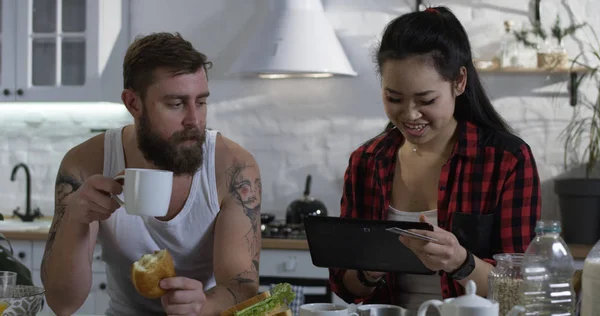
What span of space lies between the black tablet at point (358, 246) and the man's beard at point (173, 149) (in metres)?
0.43

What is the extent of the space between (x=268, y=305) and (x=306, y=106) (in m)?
2.72

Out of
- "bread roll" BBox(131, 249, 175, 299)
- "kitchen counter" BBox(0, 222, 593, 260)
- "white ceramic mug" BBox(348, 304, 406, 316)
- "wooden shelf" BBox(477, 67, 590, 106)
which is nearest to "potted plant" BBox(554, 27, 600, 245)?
"wooden shelf" BBox(477, 67, 590, 106)

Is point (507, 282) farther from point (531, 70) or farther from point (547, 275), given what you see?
point (531, 70)

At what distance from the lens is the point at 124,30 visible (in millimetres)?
4332

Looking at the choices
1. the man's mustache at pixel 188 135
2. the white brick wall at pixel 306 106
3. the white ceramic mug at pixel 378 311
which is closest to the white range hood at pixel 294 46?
the white brick wall at pixel 306 106

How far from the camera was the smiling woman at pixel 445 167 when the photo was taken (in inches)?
81.3

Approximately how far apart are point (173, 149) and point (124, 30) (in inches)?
94.3

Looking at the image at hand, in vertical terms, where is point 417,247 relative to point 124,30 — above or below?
below

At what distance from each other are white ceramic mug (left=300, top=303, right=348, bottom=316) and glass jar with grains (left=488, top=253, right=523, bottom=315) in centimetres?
31

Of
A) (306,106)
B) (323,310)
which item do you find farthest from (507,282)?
(306,106)

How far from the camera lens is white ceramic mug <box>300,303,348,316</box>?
1.58 metres

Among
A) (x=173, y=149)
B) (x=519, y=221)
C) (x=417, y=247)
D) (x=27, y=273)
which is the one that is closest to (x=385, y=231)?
(x=417, y=247)

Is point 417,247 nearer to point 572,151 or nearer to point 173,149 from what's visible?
point 173,149

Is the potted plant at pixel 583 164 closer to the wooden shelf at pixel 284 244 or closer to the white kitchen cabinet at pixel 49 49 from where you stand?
the wooden shelf at pixel 284 244
